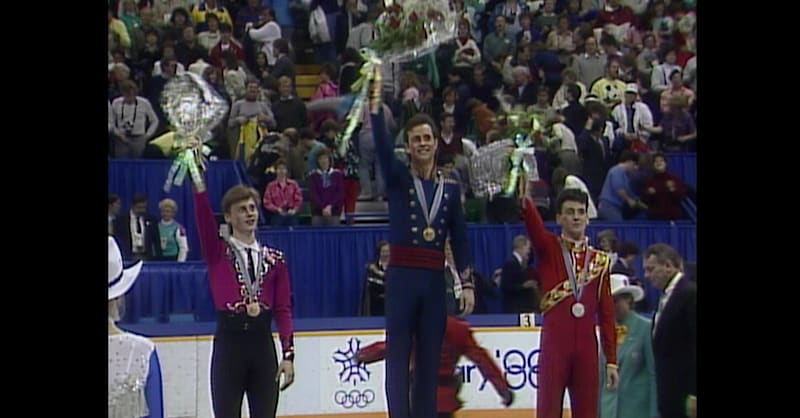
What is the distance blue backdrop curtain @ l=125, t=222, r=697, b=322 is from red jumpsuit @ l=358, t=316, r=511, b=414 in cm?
24

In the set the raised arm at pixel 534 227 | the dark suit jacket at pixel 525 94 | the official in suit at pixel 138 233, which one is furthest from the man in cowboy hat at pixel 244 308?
the dark suit jacket at pixel 525 94

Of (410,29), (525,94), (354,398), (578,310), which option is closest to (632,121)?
(525,94)

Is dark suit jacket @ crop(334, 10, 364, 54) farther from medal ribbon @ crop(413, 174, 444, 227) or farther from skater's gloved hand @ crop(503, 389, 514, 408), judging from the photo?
skater's gloved hand @ crop(503, 389, 514, 408)

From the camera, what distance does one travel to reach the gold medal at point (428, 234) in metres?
5.88

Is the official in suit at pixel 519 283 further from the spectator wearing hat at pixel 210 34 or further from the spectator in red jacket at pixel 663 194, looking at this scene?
the spectator wearing hat at pixel 210 34

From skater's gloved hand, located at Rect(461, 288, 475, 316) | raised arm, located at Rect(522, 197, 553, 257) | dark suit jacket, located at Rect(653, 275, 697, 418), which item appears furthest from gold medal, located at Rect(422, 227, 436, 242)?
dark suit jacket, located at Rect(653, 275, 697, 418)

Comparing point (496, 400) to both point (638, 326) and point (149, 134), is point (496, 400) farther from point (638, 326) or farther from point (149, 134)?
point (149, 134)

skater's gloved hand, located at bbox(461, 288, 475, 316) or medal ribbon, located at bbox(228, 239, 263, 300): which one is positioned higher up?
medal ribbon, located at bbox(228, 239, 263, 300)

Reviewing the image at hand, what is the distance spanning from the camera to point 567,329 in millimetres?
5984

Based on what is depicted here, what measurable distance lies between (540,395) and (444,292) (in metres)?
0.67

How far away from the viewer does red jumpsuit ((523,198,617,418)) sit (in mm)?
5965

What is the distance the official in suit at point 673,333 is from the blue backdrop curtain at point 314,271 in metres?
0.56

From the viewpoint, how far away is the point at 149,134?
229 inches
